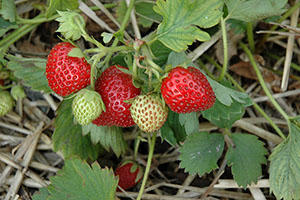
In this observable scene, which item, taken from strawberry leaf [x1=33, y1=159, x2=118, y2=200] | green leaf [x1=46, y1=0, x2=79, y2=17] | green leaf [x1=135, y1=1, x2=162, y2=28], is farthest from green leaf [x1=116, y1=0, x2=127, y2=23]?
strawberry leaf [x1=33, y1=159, x2=118, y2=200]

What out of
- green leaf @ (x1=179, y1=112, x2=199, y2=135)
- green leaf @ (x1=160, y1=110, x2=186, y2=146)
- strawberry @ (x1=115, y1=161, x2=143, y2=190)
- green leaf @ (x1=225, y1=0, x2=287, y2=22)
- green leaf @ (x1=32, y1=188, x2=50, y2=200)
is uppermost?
green leaf @ (x1=225, y1=0, x2=287, y2=22)

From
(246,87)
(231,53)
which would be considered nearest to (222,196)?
(246,87)

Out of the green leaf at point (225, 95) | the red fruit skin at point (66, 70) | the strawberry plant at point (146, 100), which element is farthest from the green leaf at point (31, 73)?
the green leaf at point (225, 95)

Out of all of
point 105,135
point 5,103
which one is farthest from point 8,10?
point 105,135

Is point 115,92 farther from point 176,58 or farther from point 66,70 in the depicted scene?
point 176,58

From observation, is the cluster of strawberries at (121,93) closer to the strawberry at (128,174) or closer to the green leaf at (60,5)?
the green leaf at (60,5)

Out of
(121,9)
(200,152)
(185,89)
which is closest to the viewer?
(185,89)

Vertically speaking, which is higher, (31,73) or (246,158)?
(31,73)

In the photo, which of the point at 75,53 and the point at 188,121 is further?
the point at 188,121

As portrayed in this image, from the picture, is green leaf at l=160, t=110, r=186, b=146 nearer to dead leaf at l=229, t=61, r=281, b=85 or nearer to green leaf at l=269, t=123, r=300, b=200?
green leaf at l=269, t=123, r=300, b=200
